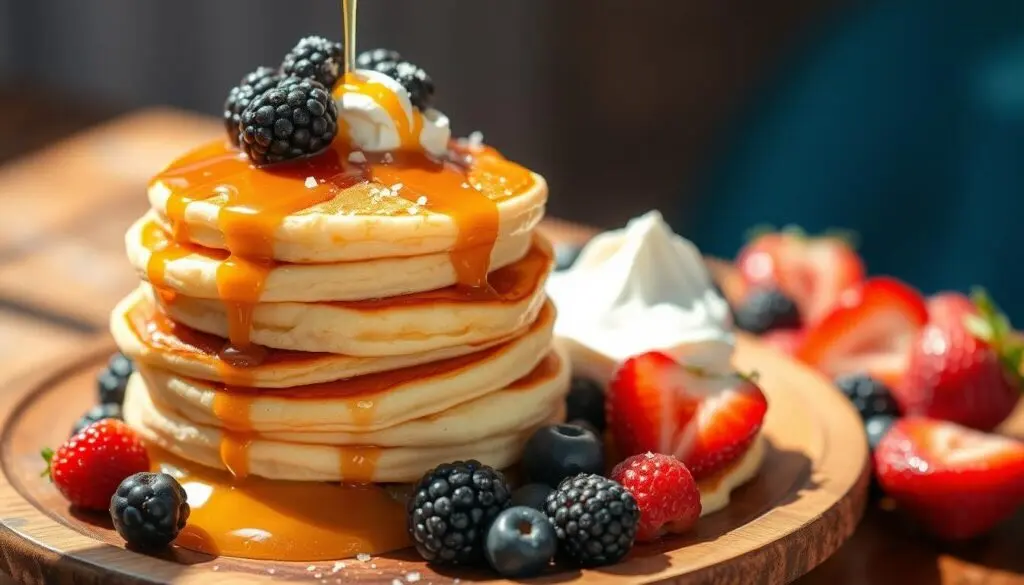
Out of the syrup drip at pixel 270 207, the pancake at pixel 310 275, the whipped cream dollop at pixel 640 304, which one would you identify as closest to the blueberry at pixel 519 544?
the syrup drip at pixel 270 207

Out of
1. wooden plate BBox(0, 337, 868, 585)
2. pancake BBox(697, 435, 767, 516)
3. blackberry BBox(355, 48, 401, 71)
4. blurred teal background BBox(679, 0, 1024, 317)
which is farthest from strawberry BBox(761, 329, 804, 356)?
blurred teal background BBox(679, 0, 1024, 317)

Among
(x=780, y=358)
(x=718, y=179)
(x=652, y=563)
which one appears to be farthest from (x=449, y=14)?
(x=652, y=563)

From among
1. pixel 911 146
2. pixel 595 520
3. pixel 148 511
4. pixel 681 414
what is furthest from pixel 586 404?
pixel 911 146

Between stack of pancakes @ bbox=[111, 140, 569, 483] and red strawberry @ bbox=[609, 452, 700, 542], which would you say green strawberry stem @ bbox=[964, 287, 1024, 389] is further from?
stack of pancakes @ bbox=[111, 140, 569, 483]

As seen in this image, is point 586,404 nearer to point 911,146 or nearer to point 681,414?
point 681,414

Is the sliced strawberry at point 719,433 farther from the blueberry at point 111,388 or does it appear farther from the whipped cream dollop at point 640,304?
the blueberry at point 111,388
